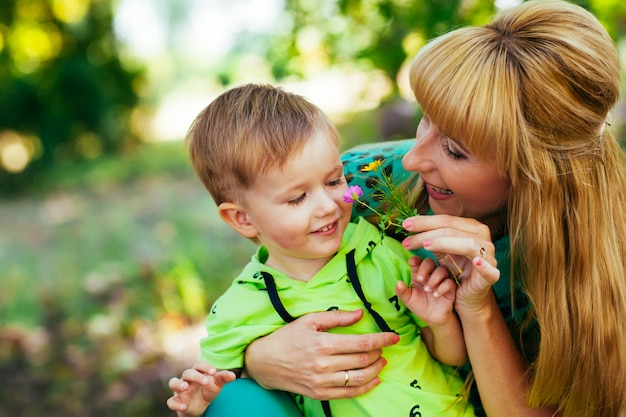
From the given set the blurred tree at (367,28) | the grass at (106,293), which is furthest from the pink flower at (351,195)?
the grass at (106,293)

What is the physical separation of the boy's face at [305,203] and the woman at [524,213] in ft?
0.63

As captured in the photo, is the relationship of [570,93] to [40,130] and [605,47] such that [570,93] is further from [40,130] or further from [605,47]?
[40,130]

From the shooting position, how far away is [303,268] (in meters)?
2.06

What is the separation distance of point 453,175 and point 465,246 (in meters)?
0.25

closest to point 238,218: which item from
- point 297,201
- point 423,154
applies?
point 297,201

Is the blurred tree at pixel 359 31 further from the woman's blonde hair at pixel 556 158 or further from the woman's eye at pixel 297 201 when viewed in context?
the woman's eye at pixel 297 201

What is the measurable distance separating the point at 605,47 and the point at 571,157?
0.29 metres

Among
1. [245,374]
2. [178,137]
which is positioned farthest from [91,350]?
[178,137]

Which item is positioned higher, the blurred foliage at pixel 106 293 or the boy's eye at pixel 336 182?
the boy's eye at pixel 336 182

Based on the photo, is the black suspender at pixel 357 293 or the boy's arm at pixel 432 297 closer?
the boy's arm at pixel 432 297

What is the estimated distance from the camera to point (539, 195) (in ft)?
6.13

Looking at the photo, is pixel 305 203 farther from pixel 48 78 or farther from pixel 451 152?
pixel 48 78

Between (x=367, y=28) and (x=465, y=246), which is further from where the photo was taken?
(x=367, y=28)

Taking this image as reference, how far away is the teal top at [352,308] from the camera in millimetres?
1997
